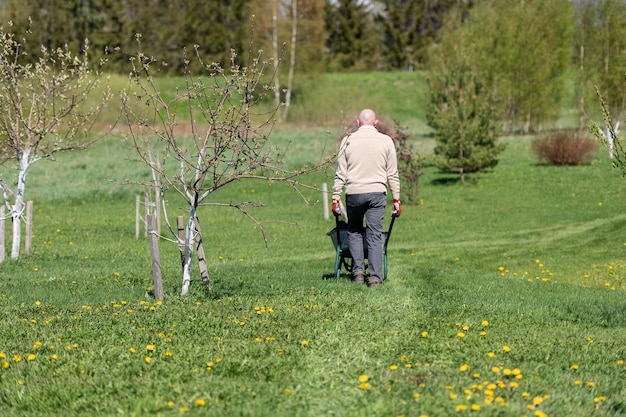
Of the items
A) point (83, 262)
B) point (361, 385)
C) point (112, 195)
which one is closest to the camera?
point (361, 385)

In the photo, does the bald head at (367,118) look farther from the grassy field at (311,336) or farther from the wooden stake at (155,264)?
the wooden stake at (155,264)

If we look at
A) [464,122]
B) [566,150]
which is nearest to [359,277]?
[464,122]

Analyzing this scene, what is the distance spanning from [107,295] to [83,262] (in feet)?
18.2

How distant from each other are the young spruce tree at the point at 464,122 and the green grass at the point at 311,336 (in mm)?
14932

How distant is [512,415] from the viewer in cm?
538

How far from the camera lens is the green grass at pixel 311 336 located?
580cm

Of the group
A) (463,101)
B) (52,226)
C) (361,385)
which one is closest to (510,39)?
(463,101)

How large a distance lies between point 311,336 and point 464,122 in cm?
2588

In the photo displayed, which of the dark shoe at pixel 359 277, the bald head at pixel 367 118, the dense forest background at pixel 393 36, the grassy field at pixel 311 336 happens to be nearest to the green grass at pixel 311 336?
the grassy field at pixel 311 336

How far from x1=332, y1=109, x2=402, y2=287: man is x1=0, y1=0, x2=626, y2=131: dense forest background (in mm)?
15255

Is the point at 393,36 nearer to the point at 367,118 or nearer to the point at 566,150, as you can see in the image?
the point at 566,150

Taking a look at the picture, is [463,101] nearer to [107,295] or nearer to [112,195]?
[112,195]

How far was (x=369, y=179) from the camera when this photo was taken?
10.5m

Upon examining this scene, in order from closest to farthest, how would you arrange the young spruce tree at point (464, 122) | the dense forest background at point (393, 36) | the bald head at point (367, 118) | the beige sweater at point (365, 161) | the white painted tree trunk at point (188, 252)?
the white painted tree trunk at point (188, 252) < the beige sweater at point (365, 161) < the bald head at point (367, 118) < the young spruce tree at point (464, 122) < the dense forest background at point (393, 36)
